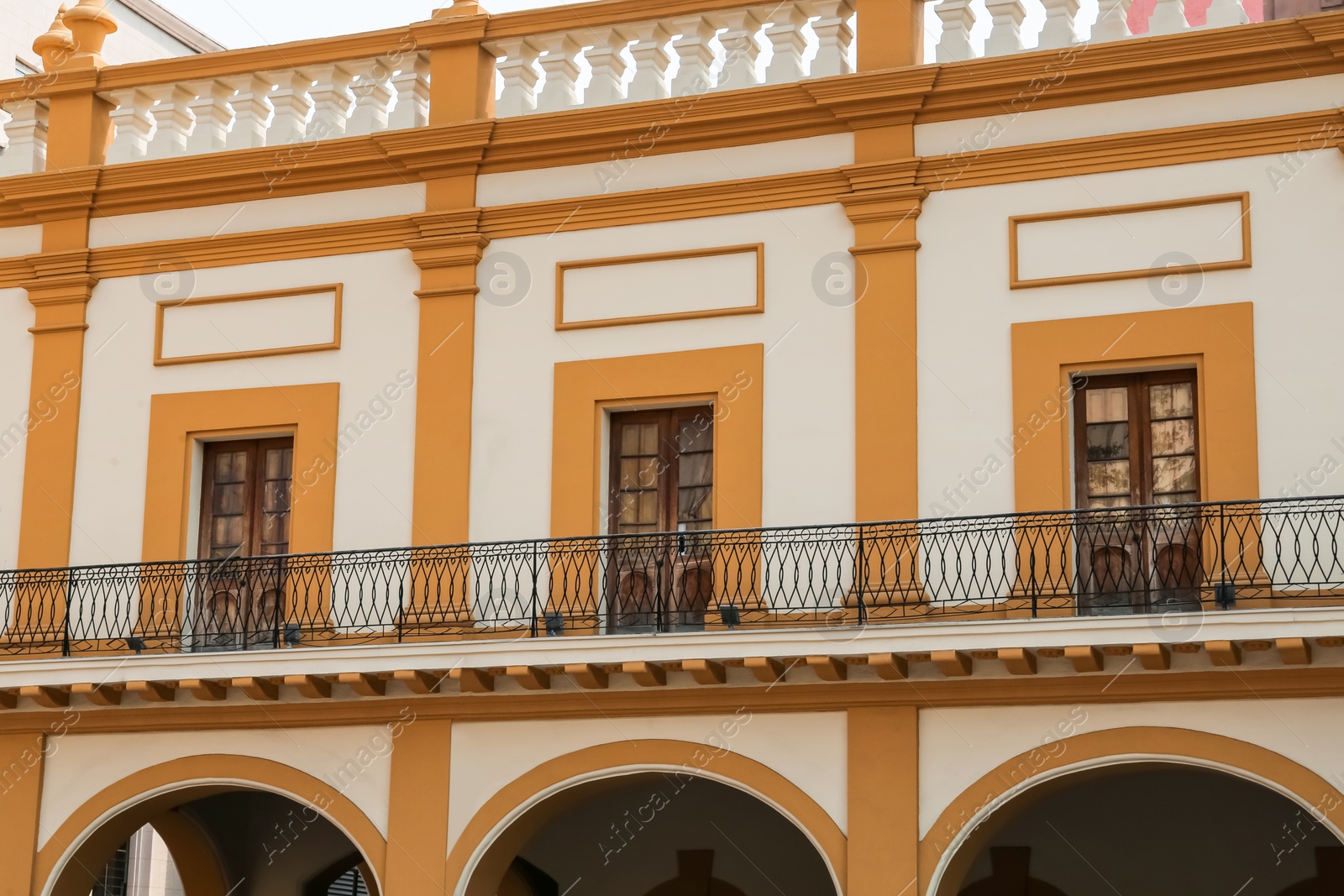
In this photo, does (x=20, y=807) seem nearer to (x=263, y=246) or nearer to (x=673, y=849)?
(x=263, y=246)

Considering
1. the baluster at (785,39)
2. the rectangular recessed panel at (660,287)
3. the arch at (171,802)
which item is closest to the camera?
the arch at (171,802)

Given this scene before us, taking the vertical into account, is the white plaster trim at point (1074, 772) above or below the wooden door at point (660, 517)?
below

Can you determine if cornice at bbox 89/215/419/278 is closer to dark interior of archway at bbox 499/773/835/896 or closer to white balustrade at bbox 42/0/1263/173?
white balustrade at bbox 42/0/1263/173

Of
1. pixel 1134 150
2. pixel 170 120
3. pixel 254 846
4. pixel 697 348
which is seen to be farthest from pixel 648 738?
pixel 170 120

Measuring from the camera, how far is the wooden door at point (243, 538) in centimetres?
1395

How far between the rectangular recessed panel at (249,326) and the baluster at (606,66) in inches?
100

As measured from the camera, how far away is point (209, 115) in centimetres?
1514

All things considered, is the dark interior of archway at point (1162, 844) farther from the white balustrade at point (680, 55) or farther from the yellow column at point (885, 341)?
the white balustrade at point (680, 55)

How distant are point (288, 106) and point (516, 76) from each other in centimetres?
197

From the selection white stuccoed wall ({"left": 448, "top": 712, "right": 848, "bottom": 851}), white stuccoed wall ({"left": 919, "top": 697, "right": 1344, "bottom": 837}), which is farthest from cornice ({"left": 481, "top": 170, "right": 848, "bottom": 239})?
white stuccoed wall ({"left": 919, "top": 697, "right": 1344, "bottom": 837})

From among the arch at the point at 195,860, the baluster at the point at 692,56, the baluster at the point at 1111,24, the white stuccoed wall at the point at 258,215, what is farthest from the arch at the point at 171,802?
the baluster at the point at 1111,24

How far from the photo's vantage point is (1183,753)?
11484 mm

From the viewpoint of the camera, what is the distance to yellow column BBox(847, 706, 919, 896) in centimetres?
1193

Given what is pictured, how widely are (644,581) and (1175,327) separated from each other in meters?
4.10
